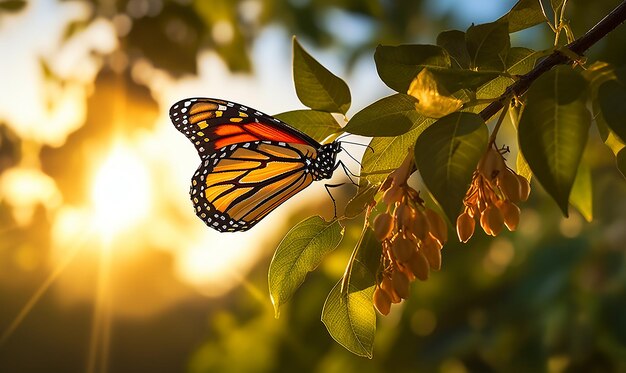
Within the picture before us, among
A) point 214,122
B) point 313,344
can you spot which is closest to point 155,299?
point 313,344

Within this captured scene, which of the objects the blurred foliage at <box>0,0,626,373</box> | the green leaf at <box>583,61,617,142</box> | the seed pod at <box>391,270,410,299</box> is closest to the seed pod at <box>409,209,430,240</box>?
the seed pod at <box>391,270,410,299</box>

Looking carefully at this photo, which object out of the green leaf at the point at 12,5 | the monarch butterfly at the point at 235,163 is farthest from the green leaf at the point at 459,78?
the green leaf at the point at 12,5

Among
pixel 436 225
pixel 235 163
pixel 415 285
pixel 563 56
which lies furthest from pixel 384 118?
pixel 415 285

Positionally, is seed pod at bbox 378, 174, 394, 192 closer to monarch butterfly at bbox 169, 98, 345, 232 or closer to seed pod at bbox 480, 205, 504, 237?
seed pod at bbox 480, 205, 504, 237

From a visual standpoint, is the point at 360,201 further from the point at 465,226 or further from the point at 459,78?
the point at 459,78

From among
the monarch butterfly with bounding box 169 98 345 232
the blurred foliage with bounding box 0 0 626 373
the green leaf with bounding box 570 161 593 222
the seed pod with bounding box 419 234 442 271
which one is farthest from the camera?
the blurred foliage with bounding box 0 0 626 373

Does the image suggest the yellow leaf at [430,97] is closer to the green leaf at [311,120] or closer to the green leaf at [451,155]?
the green leaf at [451,155]
